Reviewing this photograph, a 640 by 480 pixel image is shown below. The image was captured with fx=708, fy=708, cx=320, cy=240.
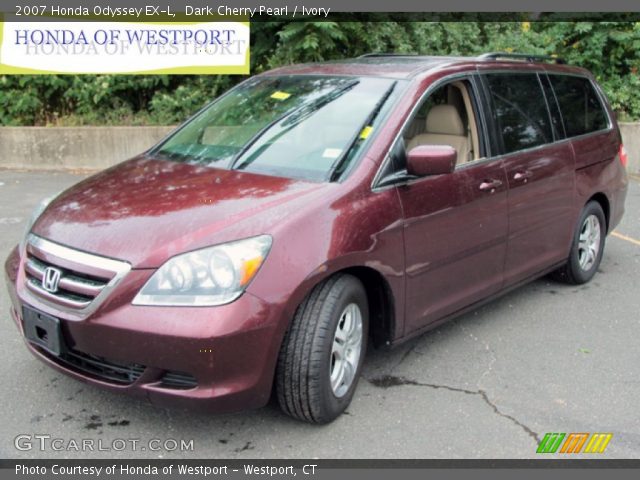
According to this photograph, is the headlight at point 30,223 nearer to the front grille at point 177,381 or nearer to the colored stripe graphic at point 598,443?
the front grille at point 177,381

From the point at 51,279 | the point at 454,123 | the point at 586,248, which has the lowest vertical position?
the point at 586,248

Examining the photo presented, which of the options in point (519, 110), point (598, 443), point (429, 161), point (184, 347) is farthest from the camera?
point (519, 110)

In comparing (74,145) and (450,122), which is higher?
(450,122)

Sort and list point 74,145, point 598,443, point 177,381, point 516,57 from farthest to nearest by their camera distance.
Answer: point 74,145 < point 516,57 < point 598,443 < point 177,381

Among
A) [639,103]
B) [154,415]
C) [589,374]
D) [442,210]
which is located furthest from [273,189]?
[639,103]

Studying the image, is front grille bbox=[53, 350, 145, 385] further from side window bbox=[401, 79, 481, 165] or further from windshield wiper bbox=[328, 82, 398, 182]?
side window bbox=[401, 79, 481, 165]

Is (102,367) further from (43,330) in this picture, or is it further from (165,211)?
(165,211)

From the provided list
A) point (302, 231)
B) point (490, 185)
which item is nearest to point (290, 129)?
Result: point (302, 231)

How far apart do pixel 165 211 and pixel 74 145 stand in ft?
26.7

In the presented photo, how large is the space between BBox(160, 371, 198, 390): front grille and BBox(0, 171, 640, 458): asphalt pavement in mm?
408

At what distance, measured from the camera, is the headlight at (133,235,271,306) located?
294 cm

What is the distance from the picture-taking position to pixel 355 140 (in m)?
3.74

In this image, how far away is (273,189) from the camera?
11.3ft

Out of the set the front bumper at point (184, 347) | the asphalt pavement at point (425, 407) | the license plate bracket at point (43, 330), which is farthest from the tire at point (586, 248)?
the license plate bracket at point (43, 330)
